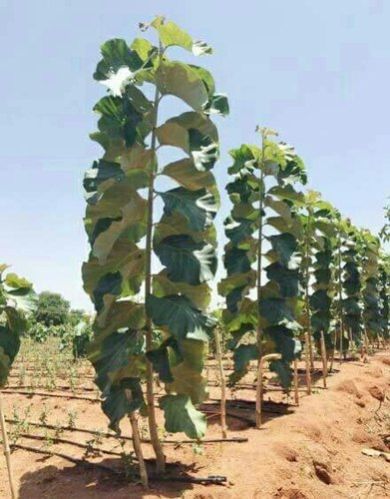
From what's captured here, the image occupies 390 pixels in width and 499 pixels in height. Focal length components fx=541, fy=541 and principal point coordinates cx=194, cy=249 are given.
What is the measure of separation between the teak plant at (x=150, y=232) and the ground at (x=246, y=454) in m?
0.60

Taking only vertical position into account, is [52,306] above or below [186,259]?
above

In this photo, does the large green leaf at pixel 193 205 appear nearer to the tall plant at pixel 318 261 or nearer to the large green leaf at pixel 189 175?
the large green leaf at pixel 189 175

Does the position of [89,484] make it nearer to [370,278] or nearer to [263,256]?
[263,256]

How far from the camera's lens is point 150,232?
16.4 ft

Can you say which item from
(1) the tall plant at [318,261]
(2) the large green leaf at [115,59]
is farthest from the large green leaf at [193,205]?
(1) the tall plant at [318,261]

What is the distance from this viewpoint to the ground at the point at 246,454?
4.94m

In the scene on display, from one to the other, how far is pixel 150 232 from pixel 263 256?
332 cm

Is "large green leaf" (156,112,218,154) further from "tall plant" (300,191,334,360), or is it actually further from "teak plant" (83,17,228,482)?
"tall plant" (300,191,334,360)

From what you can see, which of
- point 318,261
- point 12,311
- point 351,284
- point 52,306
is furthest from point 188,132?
point 52,306

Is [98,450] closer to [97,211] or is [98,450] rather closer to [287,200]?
[97,211]

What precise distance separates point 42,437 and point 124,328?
90.9 inches

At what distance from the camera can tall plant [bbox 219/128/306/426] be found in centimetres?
780

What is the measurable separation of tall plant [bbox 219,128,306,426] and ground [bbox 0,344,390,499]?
3.36 ft

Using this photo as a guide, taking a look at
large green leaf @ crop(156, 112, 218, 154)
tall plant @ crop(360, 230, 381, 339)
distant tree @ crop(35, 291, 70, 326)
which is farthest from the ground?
distant tree @ crop(35, 291, 70, 326)
